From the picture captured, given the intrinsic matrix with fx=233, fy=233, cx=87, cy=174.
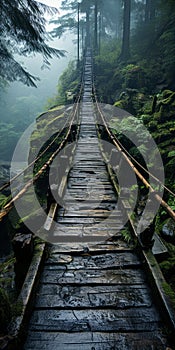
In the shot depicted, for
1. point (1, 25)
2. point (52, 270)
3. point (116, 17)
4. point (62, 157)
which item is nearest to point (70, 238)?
point (52, 270)

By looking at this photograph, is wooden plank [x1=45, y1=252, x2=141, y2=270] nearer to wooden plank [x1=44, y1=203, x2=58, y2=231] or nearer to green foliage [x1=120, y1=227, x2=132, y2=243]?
green foliage [x1=120, y1=227, x2=132, y2=243]

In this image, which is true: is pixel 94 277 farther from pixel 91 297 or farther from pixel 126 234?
pixel 126 234

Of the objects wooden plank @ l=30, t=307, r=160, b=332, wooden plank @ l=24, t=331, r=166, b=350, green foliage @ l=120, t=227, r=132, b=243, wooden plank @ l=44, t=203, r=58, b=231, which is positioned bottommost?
wooden plank @ l=30, t=307, r=160, b=332

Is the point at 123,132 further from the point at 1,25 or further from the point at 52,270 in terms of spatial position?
the point at 52,270

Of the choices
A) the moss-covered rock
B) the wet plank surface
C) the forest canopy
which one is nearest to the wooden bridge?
the wet plank surface

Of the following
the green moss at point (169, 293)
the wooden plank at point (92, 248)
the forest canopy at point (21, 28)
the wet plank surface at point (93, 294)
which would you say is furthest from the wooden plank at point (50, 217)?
the forest canopy at point (21, 28)

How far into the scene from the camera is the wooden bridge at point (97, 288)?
2320 millimetres

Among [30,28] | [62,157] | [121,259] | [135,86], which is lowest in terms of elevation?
[121,259]

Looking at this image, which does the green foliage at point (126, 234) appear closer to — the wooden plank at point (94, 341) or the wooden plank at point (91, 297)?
the wooden plank at point (91, 297)

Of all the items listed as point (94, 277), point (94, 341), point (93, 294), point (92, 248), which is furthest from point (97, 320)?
point (92, 248)

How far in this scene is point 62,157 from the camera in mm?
6258

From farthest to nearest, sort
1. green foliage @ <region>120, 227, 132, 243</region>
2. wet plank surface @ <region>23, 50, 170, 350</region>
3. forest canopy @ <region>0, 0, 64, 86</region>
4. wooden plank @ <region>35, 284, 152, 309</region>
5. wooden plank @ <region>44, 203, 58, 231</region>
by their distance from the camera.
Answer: forest canopy @ <region>0, 0, 64, 86</region>
wooden plank @ <region>44, 203, 58, 231</region>
green foliage @ <region>120, 227, 132, 243</region>
wooden plank @ <region>35, 284, 152, 309</region>
wet plank surface @ <region>23, 50, 170, 350</region>

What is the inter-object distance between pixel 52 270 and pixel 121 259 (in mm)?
1033

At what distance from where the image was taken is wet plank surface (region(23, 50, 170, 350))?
2.31 meters
